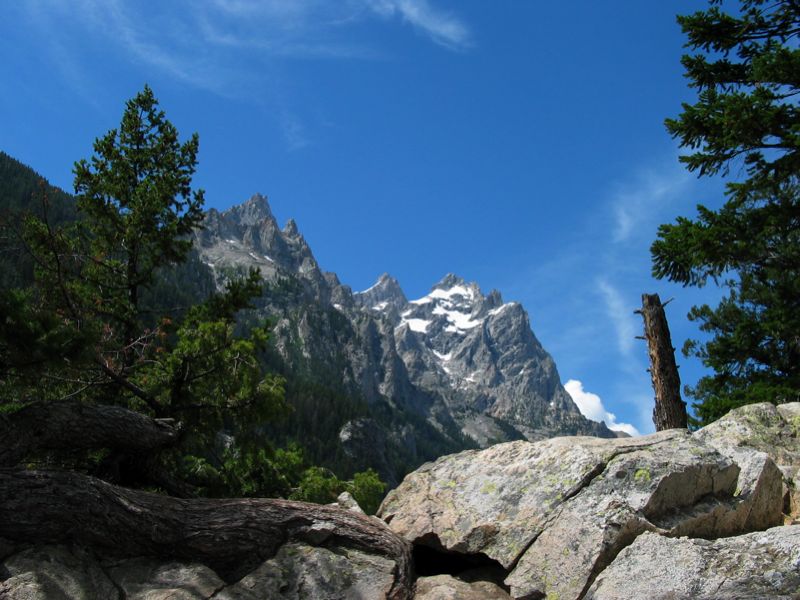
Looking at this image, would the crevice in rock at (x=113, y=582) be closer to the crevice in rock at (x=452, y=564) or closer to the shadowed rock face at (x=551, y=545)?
the shadowed rock face at (x=551, y=545)

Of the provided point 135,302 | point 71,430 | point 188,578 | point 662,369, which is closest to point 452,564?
point 188,578

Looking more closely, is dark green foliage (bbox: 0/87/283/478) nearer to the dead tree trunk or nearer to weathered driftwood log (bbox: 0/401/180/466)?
weathered driftwood log (bbox: 0/401/180/466)

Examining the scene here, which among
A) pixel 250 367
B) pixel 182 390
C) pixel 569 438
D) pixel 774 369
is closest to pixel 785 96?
pixel 569 438

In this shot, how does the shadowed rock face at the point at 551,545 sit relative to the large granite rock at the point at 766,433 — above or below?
below

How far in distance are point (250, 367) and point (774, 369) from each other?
79.9 ft

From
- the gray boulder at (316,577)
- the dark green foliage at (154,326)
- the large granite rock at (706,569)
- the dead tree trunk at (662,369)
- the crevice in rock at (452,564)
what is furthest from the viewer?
the dead tree trunk at (662,369)

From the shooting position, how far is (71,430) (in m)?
8.45

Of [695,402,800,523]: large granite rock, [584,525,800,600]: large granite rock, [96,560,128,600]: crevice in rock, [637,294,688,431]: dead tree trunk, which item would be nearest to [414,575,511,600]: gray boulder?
[584,525,800,600]: large granite rock

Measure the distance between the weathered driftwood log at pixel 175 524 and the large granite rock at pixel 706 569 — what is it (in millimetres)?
2712

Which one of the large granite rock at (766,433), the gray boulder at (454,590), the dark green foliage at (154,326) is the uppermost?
the dark green foliage at (154,326)

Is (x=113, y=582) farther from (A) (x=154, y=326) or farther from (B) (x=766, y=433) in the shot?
(B) (x=766, y=433)

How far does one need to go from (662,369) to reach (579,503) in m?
9.73

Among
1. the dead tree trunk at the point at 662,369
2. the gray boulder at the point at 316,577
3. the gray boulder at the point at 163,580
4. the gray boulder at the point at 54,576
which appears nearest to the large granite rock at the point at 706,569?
the gray boulder at the point at 316,577

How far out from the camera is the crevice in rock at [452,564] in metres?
8.11
